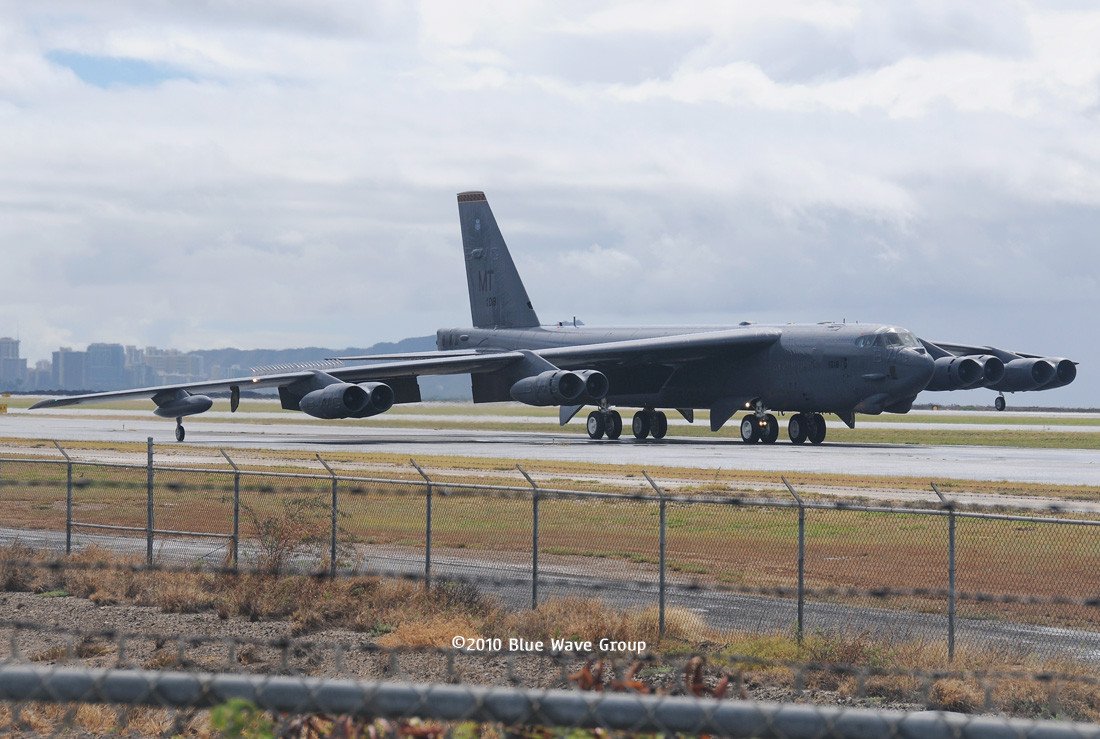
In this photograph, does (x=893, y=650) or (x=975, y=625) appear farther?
(x=975, y=625)

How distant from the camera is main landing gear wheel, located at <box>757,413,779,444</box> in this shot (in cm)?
4825

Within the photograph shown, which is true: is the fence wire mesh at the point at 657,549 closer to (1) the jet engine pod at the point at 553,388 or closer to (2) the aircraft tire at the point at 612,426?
(1) the jet engine pod at the point at 553,388

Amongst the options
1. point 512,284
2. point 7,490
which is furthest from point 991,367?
point 7,490

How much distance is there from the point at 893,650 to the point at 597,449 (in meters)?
31.7

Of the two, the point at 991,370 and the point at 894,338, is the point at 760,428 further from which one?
the point at 991,370

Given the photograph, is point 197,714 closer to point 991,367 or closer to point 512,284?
point 991,367

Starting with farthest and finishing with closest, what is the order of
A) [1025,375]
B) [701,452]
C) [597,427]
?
[1025,375], [597,427], [701,452]

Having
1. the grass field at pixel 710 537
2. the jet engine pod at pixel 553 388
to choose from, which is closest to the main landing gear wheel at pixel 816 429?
the jet engine pod at pixel 553 388

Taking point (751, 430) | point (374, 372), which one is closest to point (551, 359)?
point (374, 372)

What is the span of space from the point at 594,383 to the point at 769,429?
6.13 meters

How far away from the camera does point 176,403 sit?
50.4m

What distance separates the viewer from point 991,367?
50.4m

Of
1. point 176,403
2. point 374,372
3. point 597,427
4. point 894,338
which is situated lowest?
point 597,427

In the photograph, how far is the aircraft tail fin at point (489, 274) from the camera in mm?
58562
